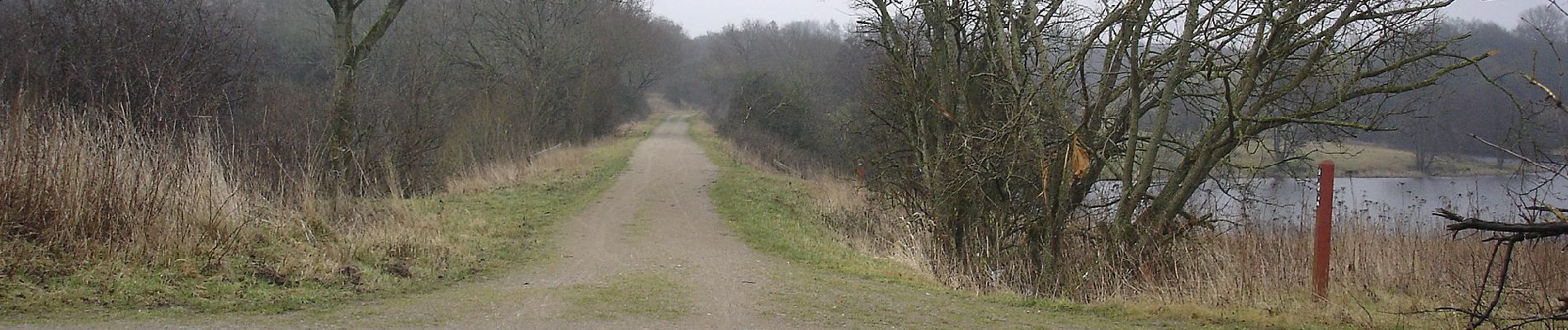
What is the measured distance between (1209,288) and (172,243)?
7.47 meters

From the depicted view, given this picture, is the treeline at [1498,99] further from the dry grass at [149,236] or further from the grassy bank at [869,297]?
the dry grass at [149,236]

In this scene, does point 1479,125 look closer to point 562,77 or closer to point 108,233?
point 108,233

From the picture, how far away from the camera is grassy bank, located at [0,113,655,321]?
6.54m

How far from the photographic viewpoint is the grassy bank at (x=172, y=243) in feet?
21.4

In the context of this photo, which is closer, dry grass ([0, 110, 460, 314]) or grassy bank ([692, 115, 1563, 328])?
dry grass ([0, 110, 460, 314])

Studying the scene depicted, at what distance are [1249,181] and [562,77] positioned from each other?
100 feet

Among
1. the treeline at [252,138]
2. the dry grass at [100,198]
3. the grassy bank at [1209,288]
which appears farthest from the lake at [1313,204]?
the dry grass at [100,198]

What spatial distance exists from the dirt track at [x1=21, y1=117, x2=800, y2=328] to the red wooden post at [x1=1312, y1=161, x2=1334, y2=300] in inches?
155

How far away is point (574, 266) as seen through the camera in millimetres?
9922

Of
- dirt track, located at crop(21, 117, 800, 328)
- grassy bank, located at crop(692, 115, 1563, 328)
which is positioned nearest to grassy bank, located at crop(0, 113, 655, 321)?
dirt track, located at crop(21, 117, 800, 328)

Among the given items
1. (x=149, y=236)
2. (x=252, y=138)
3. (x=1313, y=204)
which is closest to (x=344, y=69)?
(x=252, y=138)

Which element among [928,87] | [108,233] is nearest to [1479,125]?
[928,87]

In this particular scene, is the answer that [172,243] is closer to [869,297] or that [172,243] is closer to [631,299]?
[631,299]

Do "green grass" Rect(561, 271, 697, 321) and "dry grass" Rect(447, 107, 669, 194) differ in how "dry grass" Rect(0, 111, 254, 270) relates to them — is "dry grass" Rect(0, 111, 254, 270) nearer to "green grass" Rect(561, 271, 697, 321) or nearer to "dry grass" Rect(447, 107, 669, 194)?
"green grass" Rect(561, 271, 697, 321)
